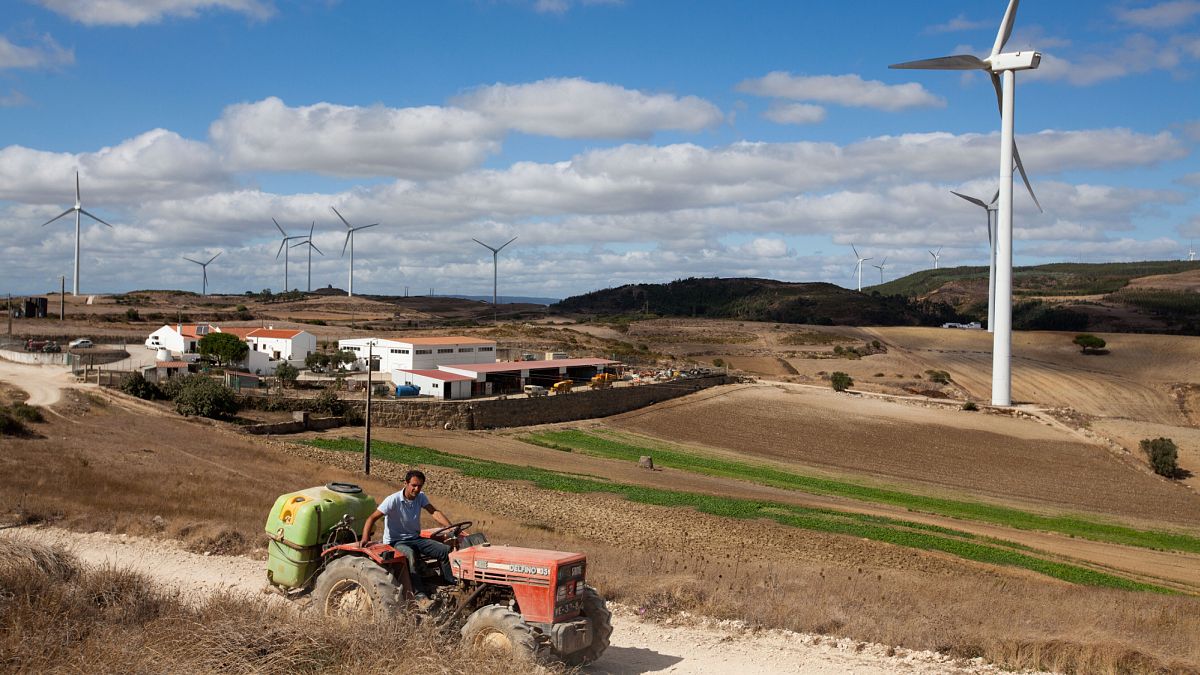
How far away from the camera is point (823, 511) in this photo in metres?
33.2

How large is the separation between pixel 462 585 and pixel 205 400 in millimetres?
45495

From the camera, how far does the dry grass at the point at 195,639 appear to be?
28.0 ft

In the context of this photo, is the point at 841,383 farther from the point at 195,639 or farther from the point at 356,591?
the point at 195,639

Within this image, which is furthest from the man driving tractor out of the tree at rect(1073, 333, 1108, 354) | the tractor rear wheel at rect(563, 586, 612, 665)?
the tree at rect(1073, 333, 1108, 354)

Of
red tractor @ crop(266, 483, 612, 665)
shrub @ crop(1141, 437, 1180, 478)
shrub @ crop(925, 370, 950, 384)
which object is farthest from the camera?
shrub @ crop(925, 370, 950, 384)

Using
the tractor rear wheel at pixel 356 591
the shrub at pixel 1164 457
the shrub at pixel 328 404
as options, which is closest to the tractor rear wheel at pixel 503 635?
the tractor rear wheel at pixel 356 591

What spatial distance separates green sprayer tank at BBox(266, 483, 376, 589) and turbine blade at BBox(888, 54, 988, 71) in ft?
197

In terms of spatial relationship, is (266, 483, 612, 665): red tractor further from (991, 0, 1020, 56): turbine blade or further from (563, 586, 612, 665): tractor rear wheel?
(991, 0, 1020, 56): turbine blade

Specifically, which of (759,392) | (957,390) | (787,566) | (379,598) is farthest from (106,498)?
(957,390)

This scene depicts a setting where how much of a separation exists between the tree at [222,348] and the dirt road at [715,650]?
2385 inches

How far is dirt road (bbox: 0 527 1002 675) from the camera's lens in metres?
11.1

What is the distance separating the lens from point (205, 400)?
51188 millimetres

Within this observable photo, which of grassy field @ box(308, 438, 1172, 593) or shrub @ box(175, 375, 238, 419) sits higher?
shrub @ box(175, 375, 238, 419)

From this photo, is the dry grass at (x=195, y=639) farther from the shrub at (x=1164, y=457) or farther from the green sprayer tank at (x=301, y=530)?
the shrub at (x=1164, y=457)
